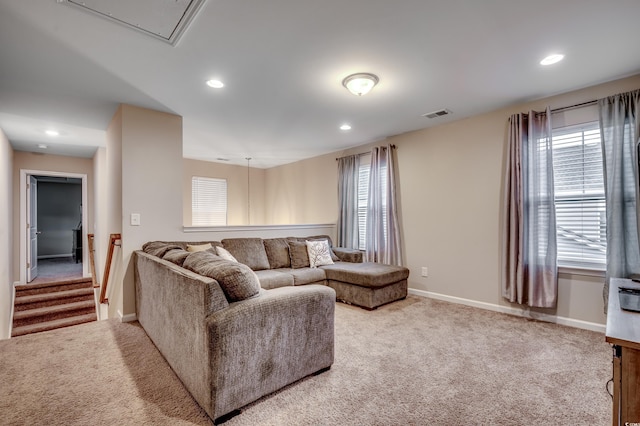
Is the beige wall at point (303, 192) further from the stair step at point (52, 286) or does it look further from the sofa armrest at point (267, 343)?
the stair step at point (52, 286)

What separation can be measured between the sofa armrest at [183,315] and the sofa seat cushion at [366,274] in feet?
7.31

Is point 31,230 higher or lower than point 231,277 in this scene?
higher

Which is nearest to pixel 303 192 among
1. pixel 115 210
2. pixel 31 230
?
pixel 115 210

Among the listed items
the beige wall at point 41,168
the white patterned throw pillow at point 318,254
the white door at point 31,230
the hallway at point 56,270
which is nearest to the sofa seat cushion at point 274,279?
the white patterned throw pillow at point 318,254

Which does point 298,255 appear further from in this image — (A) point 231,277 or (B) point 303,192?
(A) point 231,277

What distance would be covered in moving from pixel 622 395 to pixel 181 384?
2.27 metres

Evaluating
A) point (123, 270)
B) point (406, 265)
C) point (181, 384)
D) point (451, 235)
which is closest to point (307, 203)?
point (406, 265)

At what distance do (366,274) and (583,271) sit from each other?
2.22 m

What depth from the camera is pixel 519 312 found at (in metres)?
3.39

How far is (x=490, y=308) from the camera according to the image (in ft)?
11.8

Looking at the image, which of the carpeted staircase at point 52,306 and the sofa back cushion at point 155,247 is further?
the carpeted staircase at point 52,306

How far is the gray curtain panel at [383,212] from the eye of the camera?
14.9ft

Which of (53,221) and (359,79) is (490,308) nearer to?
(359,79)

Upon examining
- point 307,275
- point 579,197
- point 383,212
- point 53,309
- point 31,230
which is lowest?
point 53,309
